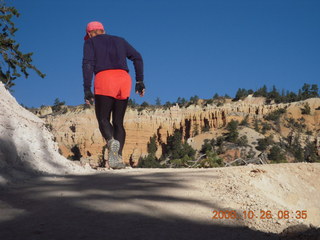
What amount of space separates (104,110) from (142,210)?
344 cm

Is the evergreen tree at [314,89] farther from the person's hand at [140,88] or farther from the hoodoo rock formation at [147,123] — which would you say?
the person's hand at [140,88]

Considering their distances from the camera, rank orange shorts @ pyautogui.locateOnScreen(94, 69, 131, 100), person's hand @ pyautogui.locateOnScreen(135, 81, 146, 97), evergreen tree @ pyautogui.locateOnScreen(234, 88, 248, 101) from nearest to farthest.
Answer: orange shorts @ pyautogui.locateOnScreen(94, 69, 131, 100)
person's hand @ pyautogui.locateOnScreen(135, 81, 146, 97)
evergreen tree @ pyautogui.locateOnScreen(234, 88, 248, 101)

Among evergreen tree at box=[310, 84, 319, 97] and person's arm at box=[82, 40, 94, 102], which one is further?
evergreen tree at box=[310, 84, 319, 97]

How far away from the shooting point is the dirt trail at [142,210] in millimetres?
2484

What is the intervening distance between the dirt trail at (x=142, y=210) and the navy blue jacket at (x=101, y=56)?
2.17 meters

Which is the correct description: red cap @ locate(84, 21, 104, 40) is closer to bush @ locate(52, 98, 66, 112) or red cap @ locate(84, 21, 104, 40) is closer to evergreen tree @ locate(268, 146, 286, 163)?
evergreen tree @ locate(268, 146, 286, 163)

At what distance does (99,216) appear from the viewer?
9.12ft

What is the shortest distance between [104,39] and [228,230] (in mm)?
4576

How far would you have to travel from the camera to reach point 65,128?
6531 centimetres

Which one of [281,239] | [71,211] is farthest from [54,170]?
[281,239]

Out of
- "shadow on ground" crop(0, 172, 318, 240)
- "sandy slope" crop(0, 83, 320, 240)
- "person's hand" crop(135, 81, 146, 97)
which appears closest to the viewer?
"shadow on ground" crop(0, 172, 318, 240)

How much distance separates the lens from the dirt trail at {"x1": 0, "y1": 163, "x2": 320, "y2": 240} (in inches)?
97.8

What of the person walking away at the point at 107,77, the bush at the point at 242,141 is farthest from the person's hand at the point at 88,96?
the bush at the point at 242,141

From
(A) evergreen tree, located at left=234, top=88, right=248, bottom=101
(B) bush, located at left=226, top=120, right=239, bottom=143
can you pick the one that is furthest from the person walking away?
(A) evergreen tree, located at left=234, top=88, right=248, bottom=101
